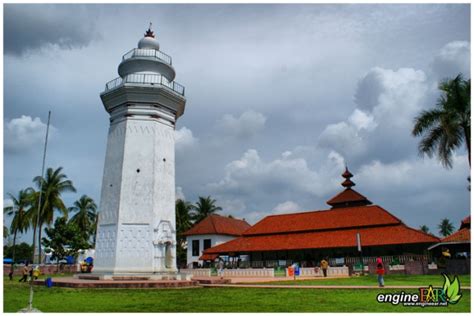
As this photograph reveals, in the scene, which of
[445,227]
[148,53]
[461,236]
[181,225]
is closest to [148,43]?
[148,53]

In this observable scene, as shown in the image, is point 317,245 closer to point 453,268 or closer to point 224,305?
point 453,268

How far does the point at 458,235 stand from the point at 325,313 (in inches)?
802

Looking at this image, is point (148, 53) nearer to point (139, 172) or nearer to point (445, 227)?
point (139, 172)

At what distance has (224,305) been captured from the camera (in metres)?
10.6

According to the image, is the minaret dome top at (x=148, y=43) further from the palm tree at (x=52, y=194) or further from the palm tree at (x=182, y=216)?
the palm tree at (x=182, y=216)

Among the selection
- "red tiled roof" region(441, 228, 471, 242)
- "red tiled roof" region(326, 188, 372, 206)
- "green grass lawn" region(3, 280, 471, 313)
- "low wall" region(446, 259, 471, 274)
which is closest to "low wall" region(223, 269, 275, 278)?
"low wall" region(446, 259, 471, 274)

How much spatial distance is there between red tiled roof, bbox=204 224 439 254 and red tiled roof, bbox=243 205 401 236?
21.6 inches

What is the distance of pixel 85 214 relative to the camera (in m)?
50.9

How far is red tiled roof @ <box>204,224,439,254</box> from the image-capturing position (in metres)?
27.6

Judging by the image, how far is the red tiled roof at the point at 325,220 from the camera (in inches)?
1239

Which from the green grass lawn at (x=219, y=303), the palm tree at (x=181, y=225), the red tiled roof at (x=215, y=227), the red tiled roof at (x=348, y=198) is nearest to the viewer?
the green grass lawn at (x=219, y=303)

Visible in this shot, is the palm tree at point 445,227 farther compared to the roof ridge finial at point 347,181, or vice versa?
the palm tree at point 445,227

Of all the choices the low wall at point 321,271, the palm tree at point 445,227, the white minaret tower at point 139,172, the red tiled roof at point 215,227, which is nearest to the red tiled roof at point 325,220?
the low wall at point 321,271

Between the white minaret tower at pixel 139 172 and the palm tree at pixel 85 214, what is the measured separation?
33.1 meters
